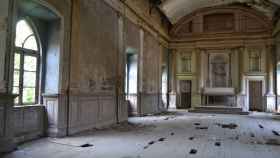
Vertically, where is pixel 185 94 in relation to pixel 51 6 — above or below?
below

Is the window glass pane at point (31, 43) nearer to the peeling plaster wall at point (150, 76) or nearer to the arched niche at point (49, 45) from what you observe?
the arched niche at point (49, 45)

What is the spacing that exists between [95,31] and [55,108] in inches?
116

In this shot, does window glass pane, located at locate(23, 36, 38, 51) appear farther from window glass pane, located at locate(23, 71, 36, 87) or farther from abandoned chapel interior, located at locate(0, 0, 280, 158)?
window glass pane, located at locate(23, 71, 36, 87)

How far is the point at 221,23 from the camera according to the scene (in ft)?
55.9

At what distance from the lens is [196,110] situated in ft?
49.4

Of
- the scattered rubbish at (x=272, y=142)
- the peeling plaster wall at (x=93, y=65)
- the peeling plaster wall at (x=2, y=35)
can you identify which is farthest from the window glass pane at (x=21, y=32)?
the scattered rubbish at (x=272, y=142)

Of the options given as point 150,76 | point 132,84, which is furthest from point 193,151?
point 150,76

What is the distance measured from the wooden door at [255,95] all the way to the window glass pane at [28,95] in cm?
1445

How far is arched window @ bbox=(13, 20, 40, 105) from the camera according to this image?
571cm

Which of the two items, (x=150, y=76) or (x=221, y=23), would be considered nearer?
(x=150, y=76)

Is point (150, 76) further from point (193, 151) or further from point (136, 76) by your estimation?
point (193, 151)

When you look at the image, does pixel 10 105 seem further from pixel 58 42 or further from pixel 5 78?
pixel 58 42

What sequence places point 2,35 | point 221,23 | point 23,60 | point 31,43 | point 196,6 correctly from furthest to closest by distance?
point 221,23 → point 196,6 → point 31,43 → point 23,60 → point 2,35

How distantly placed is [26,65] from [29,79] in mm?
351
